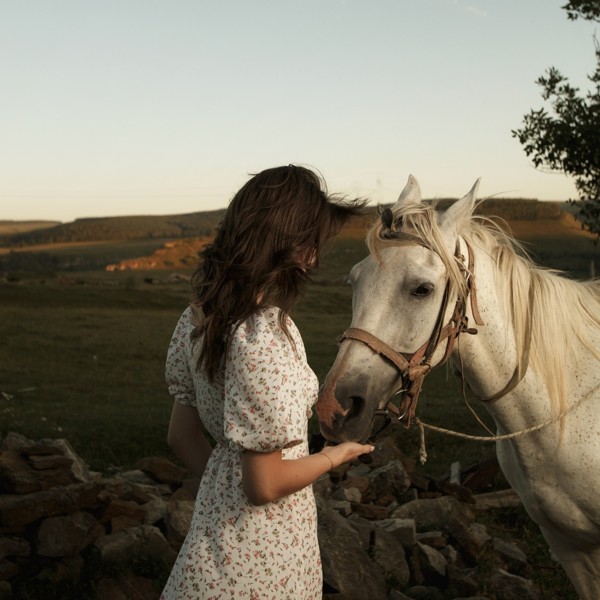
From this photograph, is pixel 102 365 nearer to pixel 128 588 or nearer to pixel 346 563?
pixel 128 588

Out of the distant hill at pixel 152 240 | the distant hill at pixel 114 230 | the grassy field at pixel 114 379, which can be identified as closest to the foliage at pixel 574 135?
the grassy field at pixel 114 379

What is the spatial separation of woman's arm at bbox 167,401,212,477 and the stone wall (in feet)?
6.78

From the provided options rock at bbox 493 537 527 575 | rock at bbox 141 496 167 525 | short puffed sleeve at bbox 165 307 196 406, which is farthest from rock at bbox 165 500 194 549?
short puffed sleeve at bbox 165 307 196 406

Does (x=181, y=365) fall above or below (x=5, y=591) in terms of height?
above

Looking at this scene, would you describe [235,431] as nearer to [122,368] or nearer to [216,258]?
[216,258]

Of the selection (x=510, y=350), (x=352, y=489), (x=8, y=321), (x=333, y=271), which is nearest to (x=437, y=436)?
(x=352, y=489)

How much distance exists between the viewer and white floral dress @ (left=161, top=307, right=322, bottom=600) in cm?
203

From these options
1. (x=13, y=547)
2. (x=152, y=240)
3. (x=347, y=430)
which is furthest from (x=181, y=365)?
(x=152, y=240)

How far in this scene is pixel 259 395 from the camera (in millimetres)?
2027

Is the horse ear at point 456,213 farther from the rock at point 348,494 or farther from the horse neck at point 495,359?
the rock at point 348,494

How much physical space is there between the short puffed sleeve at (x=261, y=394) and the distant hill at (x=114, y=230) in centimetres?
10072

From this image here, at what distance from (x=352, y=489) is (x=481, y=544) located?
4.31ft

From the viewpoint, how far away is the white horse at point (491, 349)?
2967 mm

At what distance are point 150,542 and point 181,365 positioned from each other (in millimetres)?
2842
